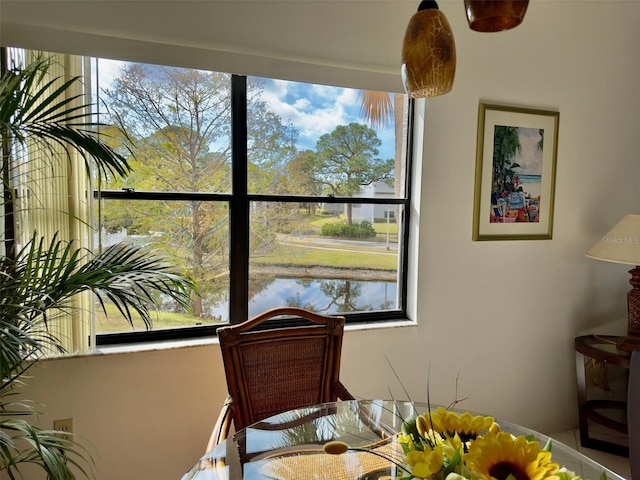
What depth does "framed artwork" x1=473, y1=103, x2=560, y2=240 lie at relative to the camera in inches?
92.4

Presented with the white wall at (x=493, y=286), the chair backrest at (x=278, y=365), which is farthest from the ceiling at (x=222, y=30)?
the chair backrest at (x=278, y=365)

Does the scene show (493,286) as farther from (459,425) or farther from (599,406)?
(459,425)

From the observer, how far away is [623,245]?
230cm

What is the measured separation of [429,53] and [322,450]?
116cm

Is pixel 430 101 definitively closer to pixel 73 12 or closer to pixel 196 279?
pixel 196 279

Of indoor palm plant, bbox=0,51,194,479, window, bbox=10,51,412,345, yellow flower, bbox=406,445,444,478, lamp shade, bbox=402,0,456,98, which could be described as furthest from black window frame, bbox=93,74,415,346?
yellow flower, bbox=406,445,444,478

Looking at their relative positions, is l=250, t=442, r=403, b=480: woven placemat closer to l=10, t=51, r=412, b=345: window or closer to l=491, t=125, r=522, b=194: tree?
l=10, t=51, r=412, b=345: window

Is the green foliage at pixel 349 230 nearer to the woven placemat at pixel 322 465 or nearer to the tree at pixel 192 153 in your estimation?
the tree at pixel 192 153

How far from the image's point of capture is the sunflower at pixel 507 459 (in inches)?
32.2

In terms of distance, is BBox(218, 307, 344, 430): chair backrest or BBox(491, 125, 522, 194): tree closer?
BBox(218, 307, 344, 430): chair backrest

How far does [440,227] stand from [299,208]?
740 mm

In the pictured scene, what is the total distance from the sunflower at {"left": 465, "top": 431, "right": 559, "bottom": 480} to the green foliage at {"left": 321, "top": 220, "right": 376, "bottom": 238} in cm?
145

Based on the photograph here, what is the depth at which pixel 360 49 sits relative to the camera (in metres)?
2.08

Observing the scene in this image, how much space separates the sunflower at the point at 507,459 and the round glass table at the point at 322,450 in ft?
1.21
